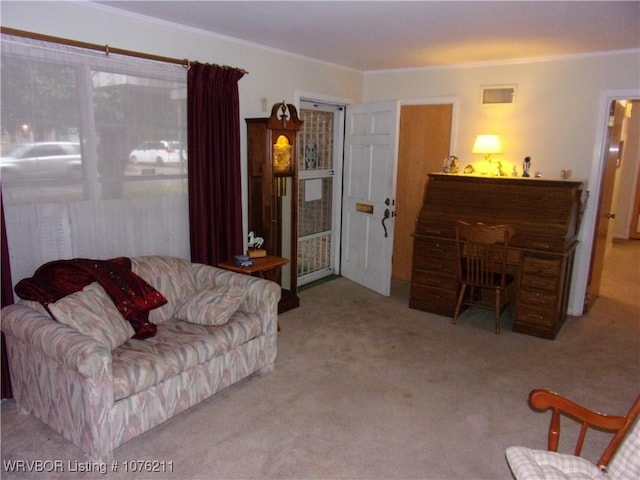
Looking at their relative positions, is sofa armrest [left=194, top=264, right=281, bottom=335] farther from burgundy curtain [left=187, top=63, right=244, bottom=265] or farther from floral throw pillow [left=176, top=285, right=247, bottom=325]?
burgundy curtain [left=187, top=63, right=244, bottom=265]

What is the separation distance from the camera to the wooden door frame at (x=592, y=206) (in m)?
4.02

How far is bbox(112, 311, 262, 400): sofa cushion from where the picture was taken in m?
2.27

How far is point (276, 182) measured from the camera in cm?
400

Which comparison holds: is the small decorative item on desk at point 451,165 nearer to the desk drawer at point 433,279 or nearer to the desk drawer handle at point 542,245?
the desk drawer at point 433,279

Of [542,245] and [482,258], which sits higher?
[542,245]

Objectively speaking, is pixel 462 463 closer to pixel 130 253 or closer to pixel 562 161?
pixel 130 253

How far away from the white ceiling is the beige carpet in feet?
7.45

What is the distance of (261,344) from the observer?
301 cm

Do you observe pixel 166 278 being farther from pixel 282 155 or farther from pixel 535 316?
pixel 535 316

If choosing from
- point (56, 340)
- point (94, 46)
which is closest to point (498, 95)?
point (94, 46)

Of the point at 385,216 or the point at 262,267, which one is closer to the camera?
the point at 262,267

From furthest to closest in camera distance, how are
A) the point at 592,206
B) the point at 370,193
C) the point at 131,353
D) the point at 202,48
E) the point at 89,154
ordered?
the point at 370,193, the point at 592,206, the point at 202,48, the point at 89,154, the point at 131,353

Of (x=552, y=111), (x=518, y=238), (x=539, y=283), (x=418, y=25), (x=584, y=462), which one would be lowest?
(x=584, y=462)

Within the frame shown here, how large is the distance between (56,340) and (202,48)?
2335 millimetres
